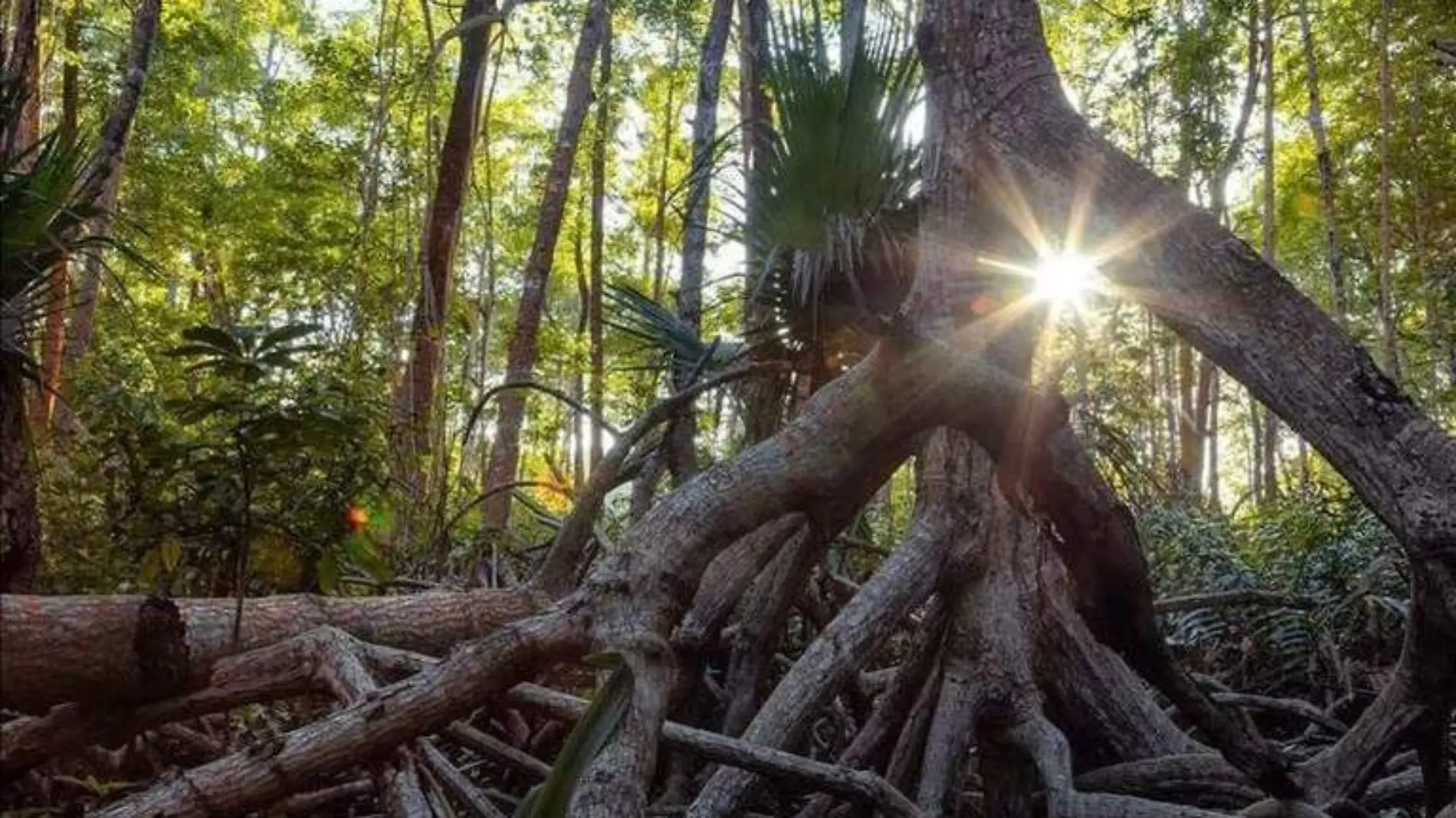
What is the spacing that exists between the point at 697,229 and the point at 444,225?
2.81 m

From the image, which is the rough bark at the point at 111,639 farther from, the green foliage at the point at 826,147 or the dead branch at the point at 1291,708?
the dead branch at the point at 1291,708

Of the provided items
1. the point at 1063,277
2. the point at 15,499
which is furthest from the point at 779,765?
the point at 15,499

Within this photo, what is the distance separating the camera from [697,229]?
610 centimetres

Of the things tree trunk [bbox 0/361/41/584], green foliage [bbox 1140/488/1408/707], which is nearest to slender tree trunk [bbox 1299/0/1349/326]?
green foliage [bbox 1140/488/1408/707]

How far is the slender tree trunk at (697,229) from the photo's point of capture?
3.69 metres

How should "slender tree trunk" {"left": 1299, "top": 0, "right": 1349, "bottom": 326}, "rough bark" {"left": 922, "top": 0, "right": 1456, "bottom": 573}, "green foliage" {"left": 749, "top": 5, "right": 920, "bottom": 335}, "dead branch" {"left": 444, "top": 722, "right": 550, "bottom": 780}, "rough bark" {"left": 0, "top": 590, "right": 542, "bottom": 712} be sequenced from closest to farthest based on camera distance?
"rough bark" {"left": 0, "top": 590, "right": 542, "bottom": 712}, "rough bark" {"left": 922, "top": 0, "right": 1456, "bottom": 573}, "green foliage" {"left": 749, "top": 5, "right": 920, "bottom": 335}, "dead branch" {"left": 444, "top": 722, "right": 550, "bottom": 780}, "slender tree trunk" {"left": 1299, "top": 0, "right": 1349, "bottom": 326}

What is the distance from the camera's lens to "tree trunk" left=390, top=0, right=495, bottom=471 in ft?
25.7

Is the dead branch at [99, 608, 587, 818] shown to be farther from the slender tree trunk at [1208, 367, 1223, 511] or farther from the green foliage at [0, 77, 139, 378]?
the slender tree trunk at [1208, 367, 1223, 511]

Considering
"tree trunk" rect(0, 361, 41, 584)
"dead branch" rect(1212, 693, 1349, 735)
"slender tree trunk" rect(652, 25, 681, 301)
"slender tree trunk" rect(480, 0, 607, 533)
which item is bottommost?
"dead branch" rect(1212, 693, 1349, 735)

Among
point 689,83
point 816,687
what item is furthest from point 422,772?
point 689,83

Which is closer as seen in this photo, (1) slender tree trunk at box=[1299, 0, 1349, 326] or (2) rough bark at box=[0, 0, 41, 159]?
(2) rough bark at box=[0, 0, 41, 159]

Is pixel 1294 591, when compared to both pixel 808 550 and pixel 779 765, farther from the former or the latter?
pixel 779 765

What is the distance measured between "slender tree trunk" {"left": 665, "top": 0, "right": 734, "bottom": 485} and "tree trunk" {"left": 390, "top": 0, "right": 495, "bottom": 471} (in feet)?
5.92

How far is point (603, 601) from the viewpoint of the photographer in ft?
5.63
